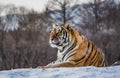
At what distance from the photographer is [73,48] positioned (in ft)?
16.0

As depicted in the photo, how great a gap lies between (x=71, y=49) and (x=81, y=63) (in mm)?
259

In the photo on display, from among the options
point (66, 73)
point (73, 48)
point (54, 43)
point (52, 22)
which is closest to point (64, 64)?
point (73, 48)

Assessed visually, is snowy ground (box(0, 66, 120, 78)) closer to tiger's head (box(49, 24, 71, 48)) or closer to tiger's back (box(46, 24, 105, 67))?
tiger's back (box(46, 24, 105, 67))

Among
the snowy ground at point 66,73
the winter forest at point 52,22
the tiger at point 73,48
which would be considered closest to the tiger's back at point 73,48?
the tiger at point 73,48

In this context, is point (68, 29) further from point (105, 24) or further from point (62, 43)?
point (105, 24)

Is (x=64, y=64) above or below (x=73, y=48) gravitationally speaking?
below

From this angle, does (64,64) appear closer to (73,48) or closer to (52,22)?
(73,48)

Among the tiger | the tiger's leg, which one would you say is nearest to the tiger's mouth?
the tiger

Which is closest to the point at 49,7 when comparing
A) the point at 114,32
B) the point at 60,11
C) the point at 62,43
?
the point at 60,11

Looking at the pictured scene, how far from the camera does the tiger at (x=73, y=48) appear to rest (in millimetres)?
4753

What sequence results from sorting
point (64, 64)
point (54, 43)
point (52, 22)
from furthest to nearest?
point (52, 22)
point (54, 43)
point (64, 64)

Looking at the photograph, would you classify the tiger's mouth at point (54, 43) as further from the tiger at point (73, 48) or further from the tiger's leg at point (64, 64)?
the tiger's leg at point (64, 64)

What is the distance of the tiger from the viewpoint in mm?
4753

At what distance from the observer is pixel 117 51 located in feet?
92.2
